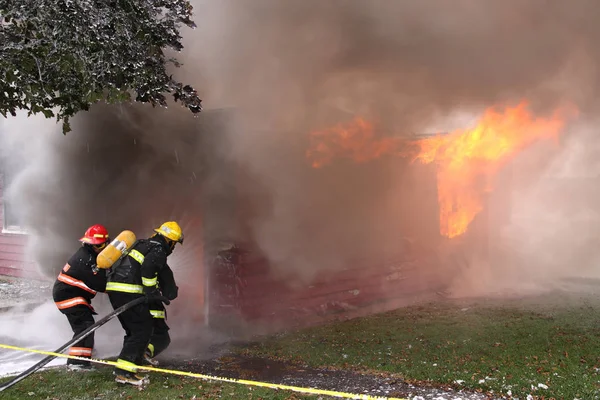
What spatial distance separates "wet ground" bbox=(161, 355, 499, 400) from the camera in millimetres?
4266

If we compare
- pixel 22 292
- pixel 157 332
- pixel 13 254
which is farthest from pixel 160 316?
pixel 13 254

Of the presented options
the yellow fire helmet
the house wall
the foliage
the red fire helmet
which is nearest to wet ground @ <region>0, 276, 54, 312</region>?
the house wall

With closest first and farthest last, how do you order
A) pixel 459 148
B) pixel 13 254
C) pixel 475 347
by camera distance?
pixel 475 347 < pixel 13 254 < pixel 459 148

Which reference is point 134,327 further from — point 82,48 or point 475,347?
→ point 475,347

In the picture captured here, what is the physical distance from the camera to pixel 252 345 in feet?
21.2

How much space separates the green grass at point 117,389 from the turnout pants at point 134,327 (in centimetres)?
29

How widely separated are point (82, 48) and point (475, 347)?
17.7ft

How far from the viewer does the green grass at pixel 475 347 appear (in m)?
4.47

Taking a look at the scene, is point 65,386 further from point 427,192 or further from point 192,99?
point 427,192

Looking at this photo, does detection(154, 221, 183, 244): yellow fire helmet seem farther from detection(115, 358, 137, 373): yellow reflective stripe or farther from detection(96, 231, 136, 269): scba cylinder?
detection(115, 358, 137, 373): yellow reflective stripe

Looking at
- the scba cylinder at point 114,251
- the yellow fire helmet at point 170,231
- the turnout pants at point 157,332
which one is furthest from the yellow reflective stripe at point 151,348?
the yellow fire helmet at point 170,231

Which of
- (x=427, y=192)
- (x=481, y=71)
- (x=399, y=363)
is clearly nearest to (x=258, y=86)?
(x=481, y=71)

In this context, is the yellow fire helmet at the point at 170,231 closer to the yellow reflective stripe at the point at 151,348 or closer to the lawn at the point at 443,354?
the yellow reflective stripe at the point at 151,348

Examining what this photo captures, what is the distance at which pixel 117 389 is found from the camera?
4.41 metres
